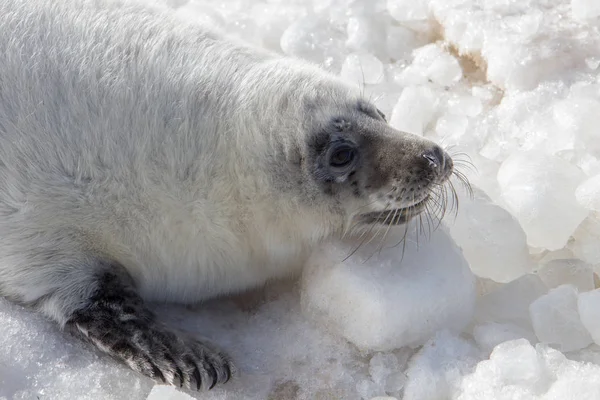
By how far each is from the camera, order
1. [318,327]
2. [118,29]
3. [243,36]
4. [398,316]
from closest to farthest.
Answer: [398,316]
[318,327]
[118,29]
[243,36]

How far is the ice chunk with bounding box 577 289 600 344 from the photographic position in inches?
90.1

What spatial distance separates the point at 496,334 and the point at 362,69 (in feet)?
5.14

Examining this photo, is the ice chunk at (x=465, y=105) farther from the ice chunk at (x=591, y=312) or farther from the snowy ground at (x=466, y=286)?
the ice chunk at (x=591, y=312)

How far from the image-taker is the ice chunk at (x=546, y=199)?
2.67 m

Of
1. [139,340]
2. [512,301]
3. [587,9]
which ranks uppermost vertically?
[587,9]

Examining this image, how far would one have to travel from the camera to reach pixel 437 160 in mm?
2553

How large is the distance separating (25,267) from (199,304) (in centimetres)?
57

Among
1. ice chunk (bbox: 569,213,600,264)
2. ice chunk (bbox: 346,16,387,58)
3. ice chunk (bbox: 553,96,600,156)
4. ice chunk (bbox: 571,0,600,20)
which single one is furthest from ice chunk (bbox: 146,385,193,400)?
ice chunk (bbox: 571,0,600,20)

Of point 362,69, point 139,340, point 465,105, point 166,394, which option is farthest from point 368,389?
point 362,69

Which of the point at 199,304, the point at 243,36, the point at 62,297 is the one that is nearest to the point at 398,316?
the point at 199,304

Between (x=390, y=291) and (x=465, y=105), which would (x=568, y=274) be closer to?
(x=390, y=291)

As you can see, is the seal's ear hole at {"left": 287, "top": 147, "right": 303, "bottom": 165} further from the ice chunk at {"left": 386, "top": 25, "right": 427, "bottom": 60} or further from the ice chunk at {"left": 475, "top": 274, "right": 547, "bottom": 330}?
→ the ice chunk at {"left": 386, "top": 25, "right": 427, "bottom": 60}

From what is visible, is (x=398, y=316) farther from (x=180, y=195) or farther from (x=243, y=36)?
(x=243, y=36)

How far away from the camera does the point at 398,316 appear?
7.74ft
